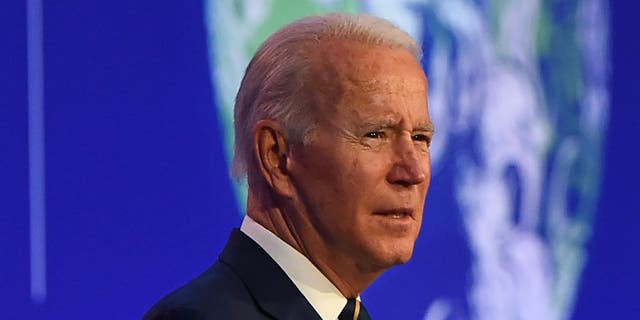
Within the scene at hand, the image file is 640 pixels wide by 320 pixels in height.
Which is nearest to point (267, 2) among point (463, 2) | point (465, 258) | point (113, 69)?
point (113, 69)

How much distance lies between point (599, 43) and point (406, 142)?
74.4 inches

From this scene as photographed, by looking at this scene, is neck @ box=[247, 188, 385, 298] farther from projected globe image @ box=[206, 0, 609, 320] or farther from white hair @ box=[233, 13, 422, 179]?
projected globe image @ box=[206, 0, 609, 320]

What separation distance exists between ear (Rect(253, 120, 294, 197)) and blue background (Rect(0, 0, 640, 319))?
2.51 feet

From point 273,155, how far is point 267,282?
158mm

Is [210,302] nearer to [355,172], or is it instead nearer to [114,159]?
[355,172]

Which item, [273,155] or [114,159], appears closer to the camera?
[273,155]

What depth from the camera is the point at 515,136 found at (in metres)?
3.12

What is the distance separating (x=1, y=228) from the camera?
7.22 ft

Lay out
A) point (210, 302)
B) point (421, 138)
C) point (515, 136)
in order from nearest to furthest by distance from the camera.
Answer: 1. point (210, 302)
2. point (421, 138)
3. point (515, 136)

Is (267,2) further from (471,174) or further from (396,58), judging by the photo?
(396,58)

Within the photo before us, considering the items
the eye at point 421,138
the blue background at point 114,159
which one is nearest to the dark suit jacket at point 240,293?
the eye at point 421,138

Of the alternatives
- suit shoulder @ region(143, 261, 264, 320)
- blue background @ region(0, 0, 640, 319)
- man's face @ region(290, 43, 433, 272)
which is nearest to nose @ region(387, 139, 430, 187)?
man's face @ region(290, 43, 433, 272)

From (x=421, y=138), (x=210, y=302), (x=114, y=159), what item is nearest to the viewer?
(x=210, y=302)

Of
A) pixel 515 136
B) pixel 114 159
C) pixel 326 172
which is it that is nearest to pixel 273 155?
pixel 326 172
